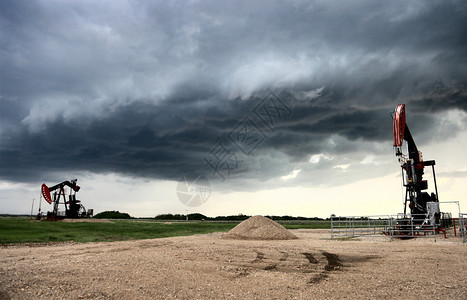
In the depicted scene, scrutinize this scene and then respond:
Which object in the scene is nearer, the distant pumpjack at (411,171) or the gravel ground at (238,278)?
the gravel ground at (238,278)

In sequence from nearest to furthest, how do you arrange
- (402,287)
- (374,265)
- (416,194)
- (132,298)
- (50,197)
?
(132,298) → (402,287) → (374,265) → (416,194) → (50,197)

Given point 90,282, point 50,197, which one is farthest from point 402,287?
point 50,197

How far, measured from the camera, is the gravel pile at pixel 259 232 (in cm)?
2359

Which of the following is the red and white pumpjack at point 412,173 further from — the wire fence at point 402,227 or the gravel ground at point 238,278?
the gravel ground at point 238,278

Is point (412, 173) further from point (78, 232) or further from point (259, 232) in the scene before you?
point (78, 232)

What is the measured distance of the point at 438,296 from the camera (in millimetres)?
7641

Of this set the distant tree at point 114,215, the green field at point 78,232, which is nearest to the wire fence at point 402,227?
the green field at point 78,232

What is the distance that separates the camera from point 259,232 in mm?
24000

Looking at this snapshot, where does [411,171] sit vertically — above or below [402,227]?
above

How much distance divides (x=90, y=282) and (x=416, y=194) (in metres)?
27.8

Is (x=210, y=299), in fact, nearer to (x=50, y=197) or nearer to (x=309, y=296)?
(x=309, y=296)

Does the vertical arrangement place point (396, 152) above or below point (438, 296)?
above

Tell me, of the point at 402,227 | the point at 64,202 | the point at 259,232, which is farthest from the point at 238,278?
the point at 64,202

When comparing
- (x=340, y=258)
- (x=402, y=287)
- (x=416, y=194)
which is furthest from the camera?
(x=416, y=194)
